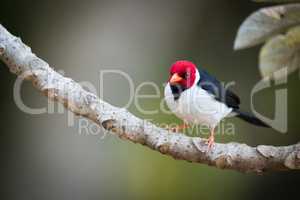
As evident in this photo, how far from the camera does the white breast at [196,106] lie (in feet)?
7.19

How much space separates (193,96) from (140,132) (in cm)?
49

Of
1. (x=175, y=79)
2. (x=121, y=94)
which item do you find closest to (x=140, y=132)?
(x=175, y=79)

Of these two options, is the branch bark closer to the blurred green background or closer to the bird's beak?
the bird's beak

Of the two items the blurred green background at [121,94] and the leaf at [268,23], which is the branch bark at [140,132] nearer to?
the leaf at [268,23]

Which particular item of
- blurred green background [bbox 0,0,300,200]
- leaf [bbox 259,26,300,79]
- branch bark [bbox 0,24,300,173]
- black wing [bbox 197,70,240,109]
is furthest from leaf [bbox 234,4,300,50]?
blurred green background [bbox 0,0,300,200]

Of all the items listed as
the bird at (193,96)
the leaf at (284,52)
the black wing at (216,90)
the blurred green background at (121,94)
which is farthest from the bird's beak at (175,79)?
the blurred green background at (121,94)

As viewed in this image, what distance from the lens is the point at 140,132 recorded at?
5.91ft

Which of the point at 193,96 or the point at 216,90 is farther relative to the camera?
the point at 216,90

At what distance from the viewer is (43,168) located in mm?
3613

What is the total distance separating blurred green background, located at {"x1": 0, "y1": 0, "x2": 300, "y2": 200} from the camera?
357cm

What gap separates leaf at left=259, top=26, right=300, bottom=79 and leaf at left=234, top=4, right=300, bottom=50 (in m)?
A: 0.02

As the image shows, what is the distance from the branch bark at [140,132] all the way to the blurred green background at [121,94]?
62.8 inches

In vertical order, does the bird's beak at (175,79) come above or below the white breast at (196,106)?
above

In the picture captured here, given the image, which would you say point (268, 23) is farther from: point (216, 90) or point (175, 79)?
point (216, 90)
